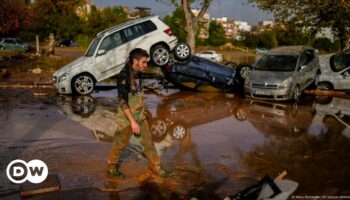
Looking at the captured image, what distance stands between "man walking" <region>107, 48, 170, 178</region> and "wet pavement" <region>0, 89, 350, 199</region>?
31cm

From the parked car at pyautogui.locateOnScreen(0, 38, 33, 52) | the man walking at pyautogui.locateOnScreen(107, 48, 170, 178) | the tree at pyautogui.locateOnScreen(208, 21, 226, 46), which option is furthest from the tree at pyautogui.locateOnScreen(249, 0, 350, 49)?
the tree at pyautogui.locateOnScreen(208, 21, 226, 46)

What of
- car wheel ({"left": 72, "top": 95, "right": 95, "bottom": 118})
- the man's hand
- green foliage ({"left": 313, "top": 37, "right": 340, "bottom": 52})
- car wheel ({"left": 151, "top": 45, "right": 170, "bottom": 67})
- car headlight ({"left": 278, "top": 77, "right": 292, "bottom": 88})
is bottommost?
car wheel ({"left": 72, "top": 95, "right": 95, "bottom": 118})

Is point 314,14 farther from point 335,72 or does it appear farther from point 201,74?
point 201,74

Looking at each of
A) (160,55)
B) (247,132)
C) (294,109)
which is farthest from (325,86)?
(247,132)

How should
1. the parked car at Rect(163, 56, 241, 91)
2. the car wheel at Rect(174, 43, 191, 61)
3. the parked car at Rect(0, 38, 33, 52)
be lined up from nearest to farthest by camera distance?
the car wheel at Rect(174, 43, 191, 61)
the parked car at Rect(163, 56, 241, 91)
the parked car at Rect(0, 38, 33, 52)

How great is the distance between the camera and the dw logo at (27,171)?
598 centimetres

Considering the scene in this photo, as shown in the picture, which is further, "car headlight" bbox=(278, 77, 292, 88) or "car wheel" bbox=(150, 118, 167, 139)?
"car headlight" bbox=(278, 77, 292, 88)

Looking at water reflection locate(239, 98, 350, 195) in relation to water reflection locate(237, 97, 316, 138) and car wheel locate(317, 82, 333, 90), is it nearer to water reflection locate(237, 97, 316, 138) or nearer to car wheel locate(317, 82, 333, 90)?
water reflection locate(237, 97, 316, 138)

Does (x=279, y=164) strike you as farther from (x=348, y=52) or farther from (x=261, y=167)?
(x=348, y=52)

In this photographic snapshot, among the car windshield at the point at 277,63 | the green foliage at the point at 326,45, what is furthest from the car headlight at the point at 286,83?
the green foliage at the point at 326,45

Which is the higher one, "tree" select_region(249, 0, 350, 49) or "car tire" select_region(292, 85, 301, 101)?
"tree" select_region(249, 0, 350, 49)

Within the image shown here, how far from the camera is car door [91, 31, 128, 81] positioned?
14398 millimetres

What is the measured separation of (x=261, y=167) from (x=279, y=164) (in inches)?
16.4

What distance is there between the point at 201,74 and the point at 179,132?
655 cm
